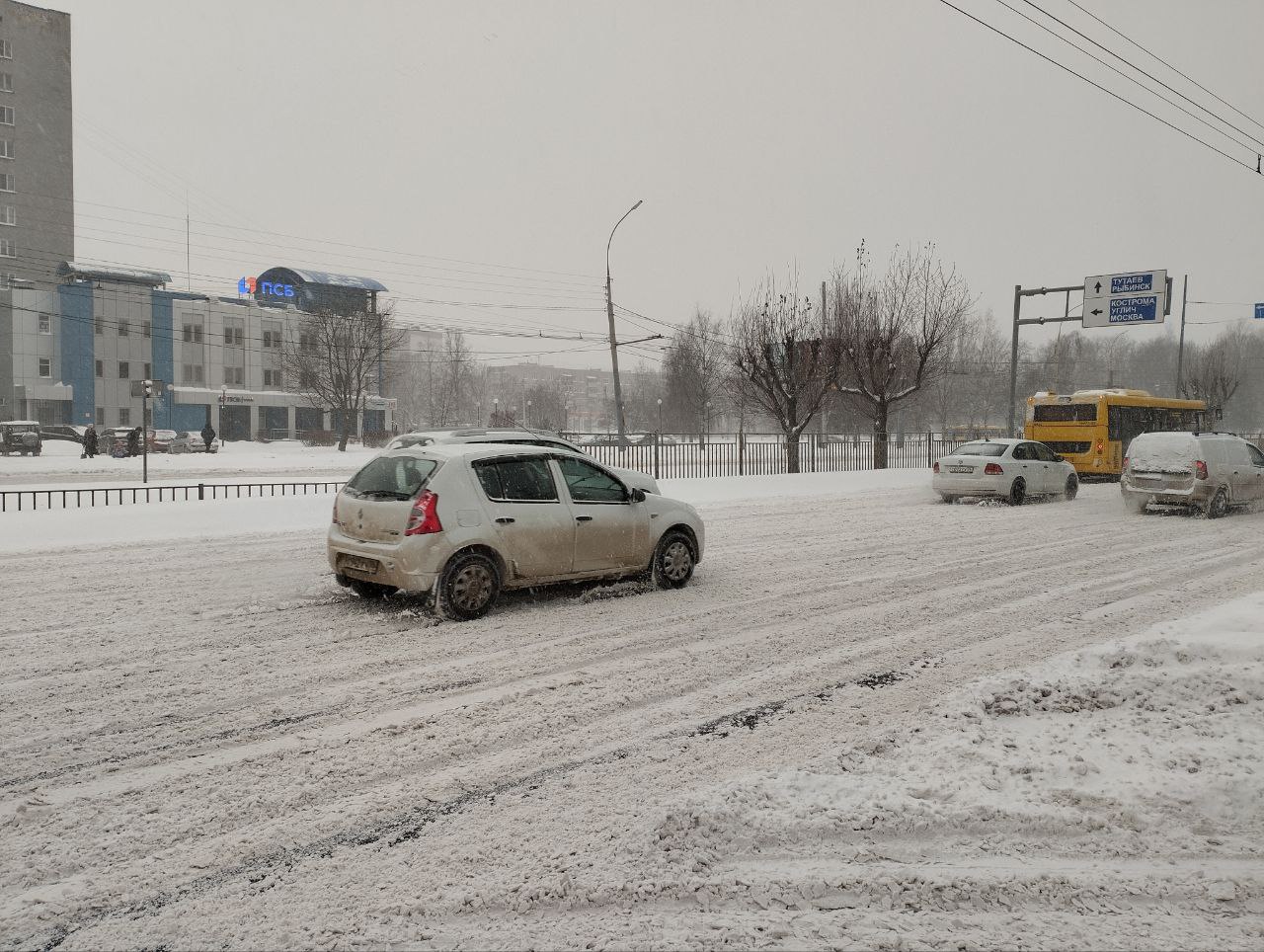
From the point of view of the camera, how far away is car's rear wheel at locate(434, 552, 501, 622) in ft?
24.2

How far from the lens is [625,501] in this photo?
858 cm

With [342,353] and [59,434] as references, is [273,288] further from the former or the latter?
[59,434]

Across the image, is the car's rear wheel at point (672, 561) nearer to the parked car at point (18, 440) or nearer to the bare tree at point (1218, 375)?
the parked car at point (18, 440)

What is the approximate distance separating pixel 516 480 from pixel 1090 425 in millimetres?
22961

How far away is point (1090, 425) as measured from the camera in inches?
1009

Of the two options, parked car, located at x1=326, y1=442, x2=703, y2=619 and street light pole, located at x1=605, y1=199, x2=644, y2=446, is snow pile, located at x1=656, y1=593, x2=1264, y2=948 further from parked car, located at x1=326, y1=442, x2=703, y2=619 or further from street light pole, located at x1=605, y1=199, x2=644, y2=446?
street light pole, located at x1=605, y1=199, x2=644, y2=446

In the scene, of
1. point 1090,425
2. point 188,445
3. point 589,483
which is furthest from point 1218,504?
point 188,445

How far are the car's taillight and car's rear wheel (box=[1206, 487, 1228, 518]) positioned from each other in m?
15.4

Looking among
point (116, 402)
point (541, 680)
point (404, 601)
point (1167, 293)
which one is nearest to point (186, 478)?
point (404, 601)

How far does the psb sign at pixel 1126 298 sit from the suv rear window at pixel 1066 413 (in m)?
5.70

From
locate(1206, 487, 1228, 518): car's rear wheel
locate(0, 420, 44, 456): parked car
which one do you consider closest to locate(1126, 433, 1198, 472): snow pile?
locate(1206, 487, 1228, 518): car's rear wheel

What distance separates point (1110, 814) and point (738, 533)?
10224 mm

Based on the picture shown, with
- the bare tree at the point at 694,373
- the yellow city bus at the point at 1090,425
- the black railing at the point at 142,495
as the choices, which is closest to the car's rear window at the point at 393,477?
the black railing at the point at 142,495

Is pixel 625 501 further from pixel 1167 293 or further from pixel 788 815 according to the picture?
pixel 1167 293
